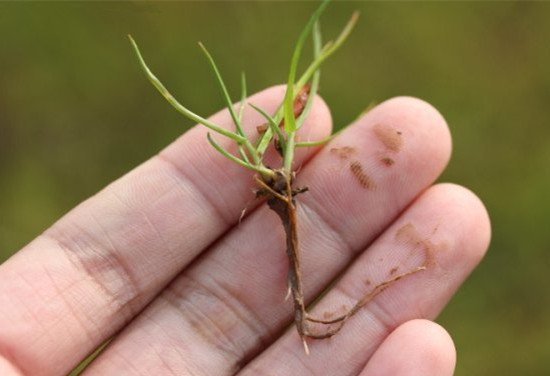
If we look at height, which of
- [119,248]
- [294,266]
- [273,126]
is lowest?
[294,266]

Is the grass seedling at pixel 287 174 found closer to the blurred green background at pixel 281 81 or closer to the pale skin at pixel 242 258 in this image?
the pale skin at pixel 242 258

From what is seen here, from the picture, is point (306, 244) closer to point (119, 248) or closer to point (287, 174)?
point (287, 174)

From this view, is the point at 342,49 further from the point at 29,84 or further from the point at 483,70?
the point at 29,84

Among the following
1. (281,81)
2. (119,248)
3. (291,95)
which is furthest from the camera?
(281,81)

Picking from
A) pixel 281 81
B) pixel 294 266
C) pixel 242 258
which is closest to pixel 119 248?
pixel 242 258

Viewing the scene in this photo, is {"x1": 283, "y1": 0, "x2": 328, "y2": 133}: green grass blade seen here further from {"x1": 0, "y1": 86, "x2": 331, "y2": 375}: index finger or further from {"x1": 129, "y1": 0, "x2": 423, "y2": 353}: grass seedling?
{"x1": 0, "y1": 86, "x2": 331, "y2": 375}: index finger

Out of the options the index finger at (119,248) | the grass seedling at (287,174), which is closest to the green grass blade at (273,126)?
the grass seedling at (287,174)

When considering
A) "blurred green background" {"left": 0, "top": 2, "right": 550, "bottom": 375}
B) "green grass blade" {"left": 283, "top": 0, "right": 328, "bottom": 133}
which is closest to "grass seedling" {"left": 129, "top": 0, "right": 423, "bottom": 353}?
"green grass blade" {"left": 283, "top": 0, "right": 328, "bottom": 133}
